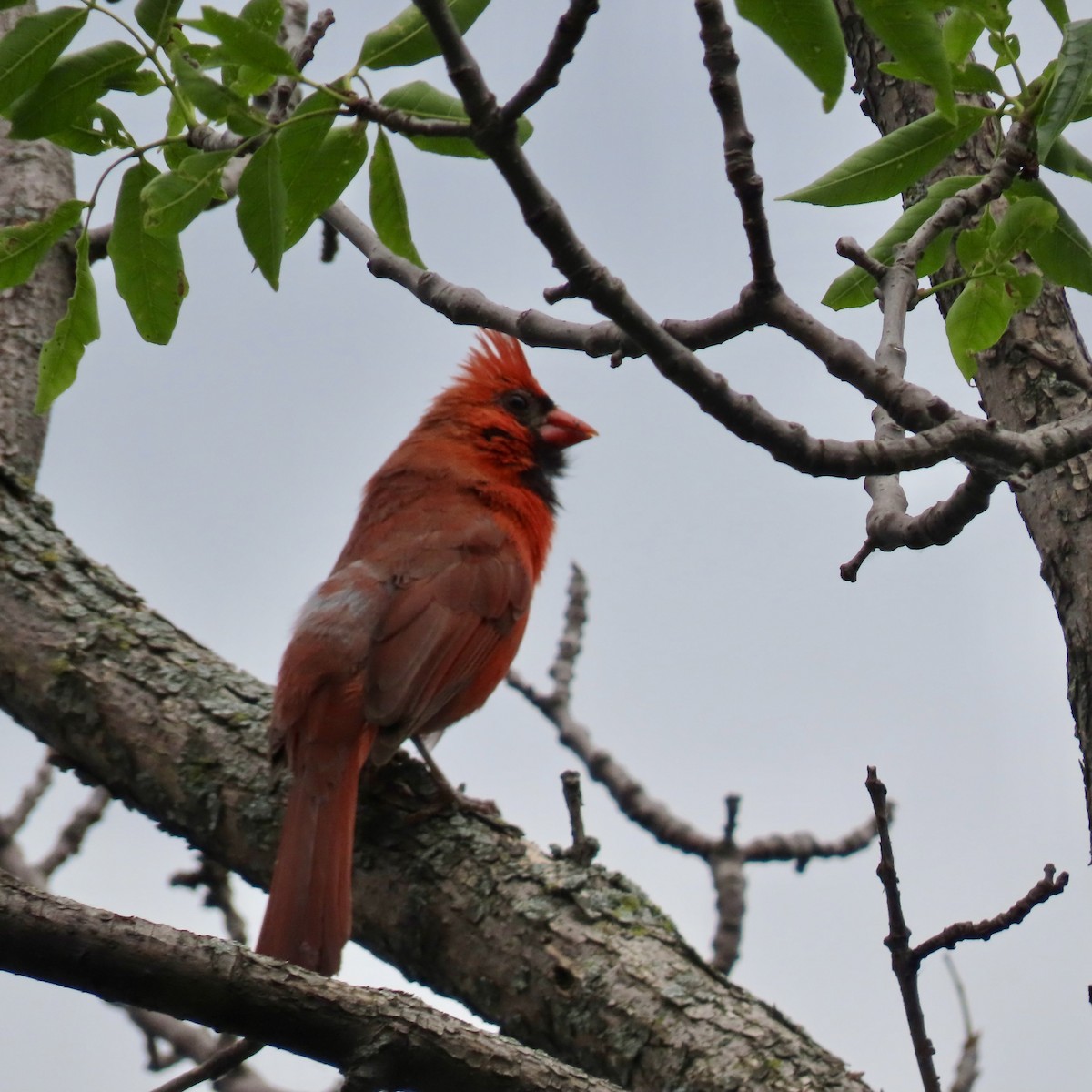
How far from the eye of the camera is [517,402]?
21.6 ft

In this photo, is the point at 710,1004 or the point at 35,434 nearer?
the point at 710,1004

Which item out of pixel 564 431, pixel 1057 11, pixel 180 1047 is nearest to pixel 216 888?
pixel 180 1047

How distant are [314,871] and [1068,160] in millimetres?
2566

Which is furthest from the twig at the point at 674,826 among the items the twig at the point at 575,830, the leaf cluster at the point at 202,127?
the leaf cluster at the point at 202,127

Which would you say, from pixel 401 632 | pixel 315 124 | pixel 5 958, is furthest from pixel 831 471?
pixel 401 632

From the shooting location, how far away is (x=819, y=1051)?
372 cm

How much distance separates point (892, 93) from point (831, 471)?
2182 millimetres

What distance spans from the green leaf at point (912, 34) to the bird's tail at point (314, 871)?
2.67m

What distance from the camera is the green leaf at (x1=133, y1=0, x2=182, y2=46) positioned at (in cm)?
264

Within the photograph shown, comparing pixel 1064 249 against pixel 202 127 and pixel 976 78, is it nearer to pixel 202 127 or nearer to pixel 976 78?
pixel 976 78

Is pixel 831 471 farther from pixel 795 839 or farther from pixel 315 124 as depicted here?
pixel 795 839

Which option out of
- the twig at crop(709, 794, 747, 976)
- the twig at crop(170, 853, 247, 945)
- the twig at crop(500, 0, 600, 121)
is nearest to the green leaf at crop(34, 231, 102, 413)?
the twig at crop(500, 0, 600, 121)

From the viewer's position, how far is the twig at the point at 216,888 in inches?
205

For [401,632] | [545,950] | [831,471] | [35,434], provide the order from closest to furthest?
[831,471], [545,950], [401,632], [35,434]
